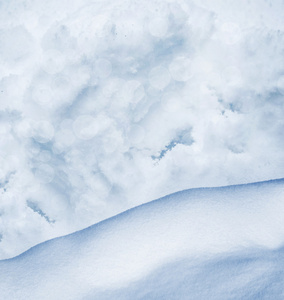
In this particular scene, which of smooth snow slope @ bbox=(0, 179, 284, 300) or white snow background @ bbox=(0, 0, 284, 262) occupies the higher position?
white snow background @ bbox=(0, 0, 284, 262)

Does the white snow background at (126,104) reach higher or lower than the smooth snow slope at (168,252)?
higher

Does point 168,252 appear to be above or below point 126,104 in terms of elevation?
below

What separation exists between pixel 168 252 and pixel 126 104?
3.14 feet

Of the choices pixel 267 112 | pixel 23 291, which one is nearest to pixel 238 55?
pixel 267 112

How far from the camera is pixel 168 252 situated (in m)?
1.56

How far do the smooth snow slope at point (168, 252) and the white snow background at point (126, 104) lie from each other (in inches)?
4.2

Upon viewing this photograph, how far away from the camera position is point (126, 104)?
1779 mm

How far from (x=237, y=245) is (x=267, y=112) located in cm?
91

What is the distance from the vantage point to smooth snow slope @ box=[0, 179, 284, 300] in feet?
4.49

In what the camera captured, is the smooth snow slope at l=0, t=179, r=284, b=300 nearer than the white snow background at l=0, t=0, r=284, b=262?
Yes

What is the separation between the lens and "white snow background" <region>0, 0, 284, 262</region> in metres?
1.72

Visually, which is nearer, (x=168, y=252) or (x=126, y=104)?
(x=168, y=252)

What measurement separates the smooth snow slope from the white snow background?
11 cm

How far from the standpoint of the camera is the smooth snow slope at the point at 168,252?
137cm
